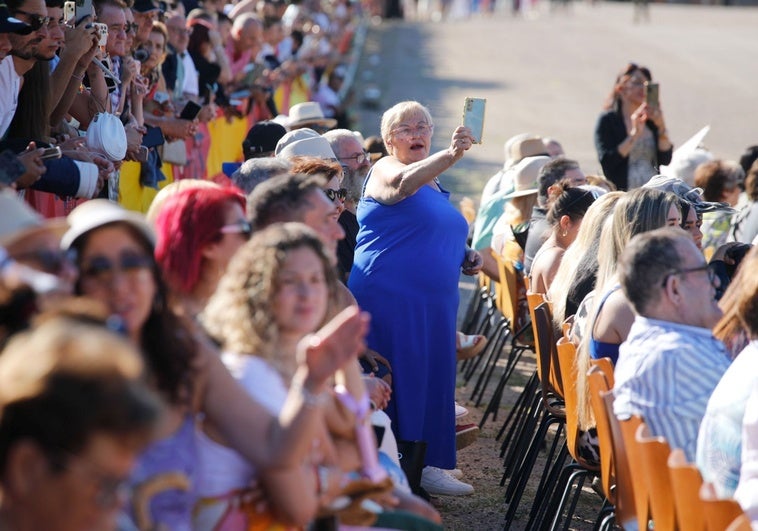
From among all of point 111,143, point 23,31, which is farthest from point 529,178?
point 23,31

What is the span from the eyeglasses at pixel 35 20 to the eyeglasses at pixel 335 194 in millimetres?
1446

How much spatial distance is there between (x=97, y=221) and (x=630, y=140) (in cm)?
681

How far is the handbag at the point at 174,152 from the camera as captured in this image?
7.91 meters

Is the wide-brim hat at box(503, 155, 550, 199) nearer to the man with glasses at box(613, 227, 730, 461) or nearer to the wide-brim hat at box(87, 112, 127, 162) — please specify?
the wide-brim hat at box(87, 112, 127, 162)

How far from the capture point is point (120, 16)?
257 inches

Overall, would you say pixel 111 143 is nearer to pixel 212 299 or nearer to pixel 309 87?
pixel 212 299

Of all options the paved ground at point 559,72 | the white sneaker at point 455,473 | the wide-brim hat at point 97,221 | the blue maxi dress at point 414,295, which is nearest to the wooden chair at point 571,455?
the blue maxi dress at point 414,295

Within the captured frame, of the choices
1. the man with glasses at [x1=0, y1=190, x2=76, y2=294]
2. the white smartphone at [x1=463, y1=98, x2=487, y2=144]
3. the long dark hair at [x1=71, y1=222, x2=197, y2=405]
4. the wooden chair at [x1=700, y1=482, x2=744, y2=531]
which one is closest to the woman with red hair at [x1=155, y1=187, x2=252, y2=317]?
the long dark hair at [x1=71, y1=222, x2=197, y2=405]

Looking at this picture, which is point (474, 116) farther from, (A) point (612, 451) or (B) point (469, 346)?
(A) point (612, 451)

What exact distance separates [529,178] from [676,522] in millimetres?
4818

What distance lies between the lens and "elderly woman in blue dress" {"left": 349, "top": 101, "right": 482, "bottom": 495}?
18.8 feet

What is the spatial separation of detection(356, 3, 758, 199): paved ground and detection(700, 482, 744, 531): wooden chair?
12376mm

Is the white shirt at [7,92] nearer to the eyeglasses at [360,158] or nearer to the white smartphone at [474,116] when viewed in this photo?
the eyeglasses at [360,158]

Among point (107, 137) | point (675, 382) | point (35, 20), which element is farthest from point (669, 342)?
point (35, 20)
